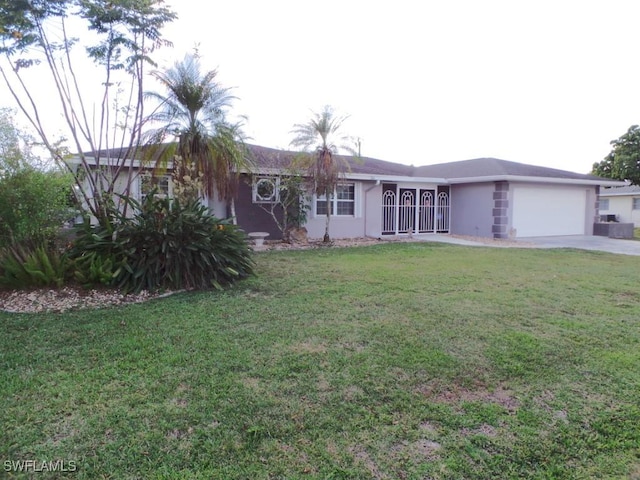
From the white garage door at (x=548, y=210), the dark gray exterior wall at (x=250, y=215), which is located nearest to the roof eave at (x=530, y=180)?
the white garage door at (x=548, y=210)

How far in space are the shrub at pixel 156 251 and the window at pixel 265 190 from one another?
6310 millimetres

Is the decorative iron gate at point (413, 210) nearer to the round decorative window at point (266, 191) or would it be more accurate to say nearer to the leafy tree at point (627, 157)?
the round decorative window at point (266, 191)

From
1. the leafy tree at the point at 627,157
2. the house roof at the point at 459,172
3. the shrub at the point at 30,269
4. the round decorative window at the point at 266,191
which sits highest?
the leafy tree at the point at 627,157

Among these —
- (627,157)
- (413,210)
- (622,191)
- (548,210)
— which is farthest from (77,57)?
(622,191)

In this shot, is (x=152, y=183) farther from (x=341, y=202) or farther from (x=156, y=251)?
(x=341, y=202)

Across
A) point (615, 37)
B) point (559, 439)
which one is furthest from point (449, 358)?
point (615, 37)

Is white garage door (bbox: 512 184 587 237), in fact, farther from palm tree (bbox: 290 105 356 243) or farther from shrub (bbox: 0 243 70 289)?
shrub (bbox: 0 243 70 289)

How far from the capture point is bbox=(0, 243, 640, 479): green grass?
2406 millimetres

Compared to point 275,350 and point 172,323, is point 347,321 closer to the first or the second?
point 275,350

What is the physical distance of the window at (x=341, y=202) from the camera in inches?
585

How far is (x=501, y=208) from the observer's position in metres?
16.0

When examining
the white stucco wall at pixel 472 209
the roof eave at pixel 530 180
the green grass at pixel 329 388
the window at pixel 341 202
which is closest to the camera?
the green grass at pixel 329 388

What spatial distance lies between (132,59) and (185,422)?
7.46 meters

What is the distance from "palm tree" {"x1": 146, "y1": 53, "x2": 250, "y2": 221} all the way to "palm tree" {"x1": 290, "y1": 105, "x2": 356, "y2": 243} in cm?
209
